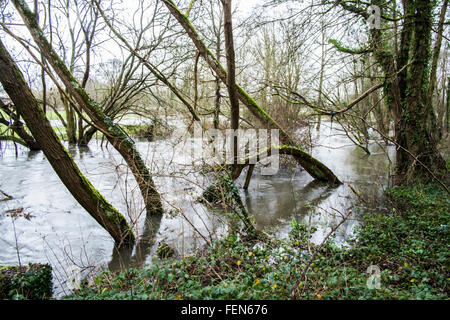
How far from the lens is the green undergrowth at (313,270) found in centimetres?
320

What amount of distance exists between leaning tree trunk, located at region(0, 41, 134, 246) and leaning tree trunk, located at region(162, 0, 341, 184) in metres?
3.53

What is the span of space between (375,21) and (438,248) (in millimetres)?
6180

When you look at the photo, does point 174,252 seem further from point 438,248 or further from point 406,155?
point 406,155

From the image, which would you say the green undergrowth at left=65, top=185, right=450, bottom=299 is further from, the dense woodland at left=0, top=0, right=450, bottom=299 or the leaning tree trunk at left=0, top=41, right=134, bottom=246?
the leaning tree trunk at left=0, top=41, right=134, bottom=246

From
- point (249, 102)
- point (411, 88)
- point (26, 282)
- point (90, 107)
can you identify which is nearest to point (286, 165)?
point (249, 102)

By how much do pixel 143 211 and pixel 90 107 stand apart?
3.05 m

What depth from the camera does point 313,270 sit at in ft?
13.5

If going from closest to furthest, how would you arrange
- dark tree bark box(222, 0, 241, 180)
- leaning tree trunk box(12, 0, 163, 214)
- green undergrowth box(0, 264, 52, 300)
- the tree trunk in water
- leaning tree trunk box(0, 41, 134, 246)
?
green undergrowth box(0, 264, 52, 300) → leaning tree trunk box(0, 41, 134, 246) → leaning tree trunk box(12, 0, 163, 214) → dark tree bark box(222, 0, 241, 180) → the tree trunk in water

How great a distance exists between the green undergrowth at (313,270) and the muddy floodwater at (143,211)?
0.45 m

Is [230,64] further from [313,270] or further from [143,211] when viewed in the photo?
[143,211]

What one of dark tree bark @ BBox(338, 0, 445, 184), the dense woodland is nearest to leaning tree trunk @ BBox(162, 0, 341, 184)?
the dense woodland

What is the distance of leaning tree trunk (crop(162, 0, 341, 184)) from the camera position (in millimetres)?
6918

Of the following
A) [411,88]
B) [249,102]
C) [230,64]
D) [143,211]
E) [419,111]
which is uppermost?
[230,64]

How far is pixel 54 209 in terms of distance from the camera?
8102 millimetres
